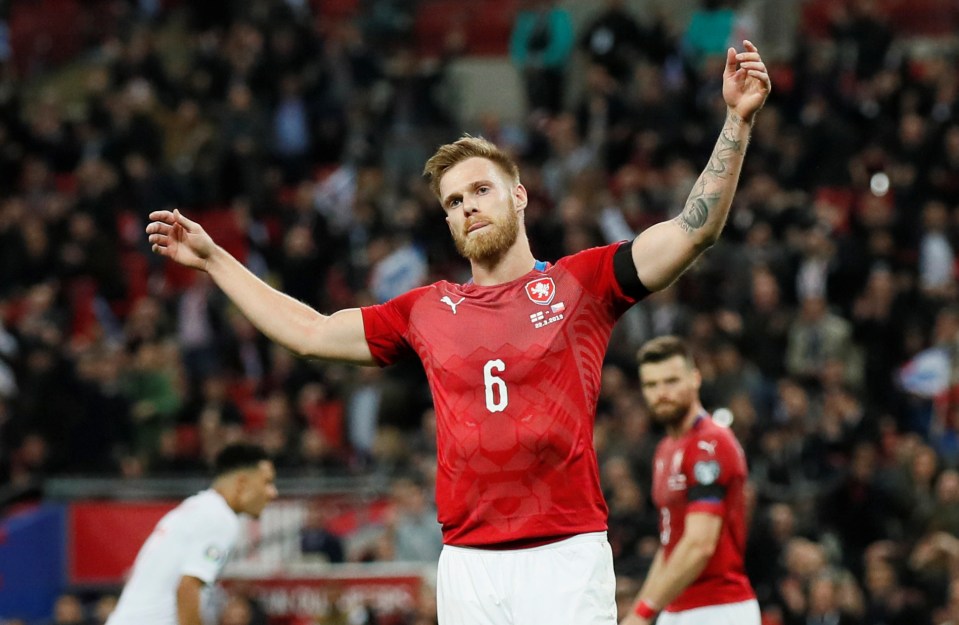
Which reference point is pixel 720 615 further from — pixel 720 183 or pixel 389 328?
pixel 720 183

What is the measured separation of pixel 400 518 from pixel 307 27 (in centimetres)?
911

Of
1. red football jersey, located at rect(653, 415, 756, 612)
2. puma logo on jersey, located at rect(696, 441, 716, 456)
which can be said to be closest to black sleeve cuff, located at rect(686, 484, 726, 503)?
red football jersey, located at rect(653, 415, 756, 612)

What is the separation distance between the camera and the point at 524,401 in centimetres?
507

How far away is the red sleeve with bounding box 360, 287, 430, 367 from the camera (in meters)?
5.51

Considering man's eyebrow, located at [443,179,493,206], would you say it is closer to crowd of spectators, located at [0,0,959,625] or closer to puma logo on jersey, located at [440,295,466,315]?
puma logo on jersey, located at [440,295,466,315]

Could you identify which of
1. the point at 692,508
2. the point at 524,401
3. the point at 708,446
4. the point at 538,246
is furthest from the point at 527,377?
the point at 538,246

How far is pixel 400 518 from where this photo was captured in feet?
42.7

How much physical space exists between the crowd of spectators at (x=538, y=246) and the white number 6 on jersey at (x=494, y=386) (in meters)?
5.25

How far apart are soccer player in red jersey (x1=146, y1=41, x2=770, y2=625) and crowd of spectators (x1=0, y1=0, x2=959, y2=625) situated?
5140 mm

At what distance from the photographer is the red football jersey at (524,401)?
504cm

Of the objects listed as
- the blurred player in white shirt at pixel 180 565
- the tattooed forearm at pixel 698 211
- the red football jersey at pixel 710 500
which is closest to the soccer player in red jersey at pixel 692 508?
the red football jersey at pixel 710 500

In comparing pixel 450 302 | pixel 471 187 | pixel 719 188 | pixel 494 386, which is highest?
pixel 471 187

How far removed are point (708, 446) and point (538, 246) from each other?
8695mm

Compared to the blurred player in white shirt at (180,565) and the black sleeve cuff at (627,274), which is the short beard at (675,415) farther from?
the black sleeve cuff at (627,274)
